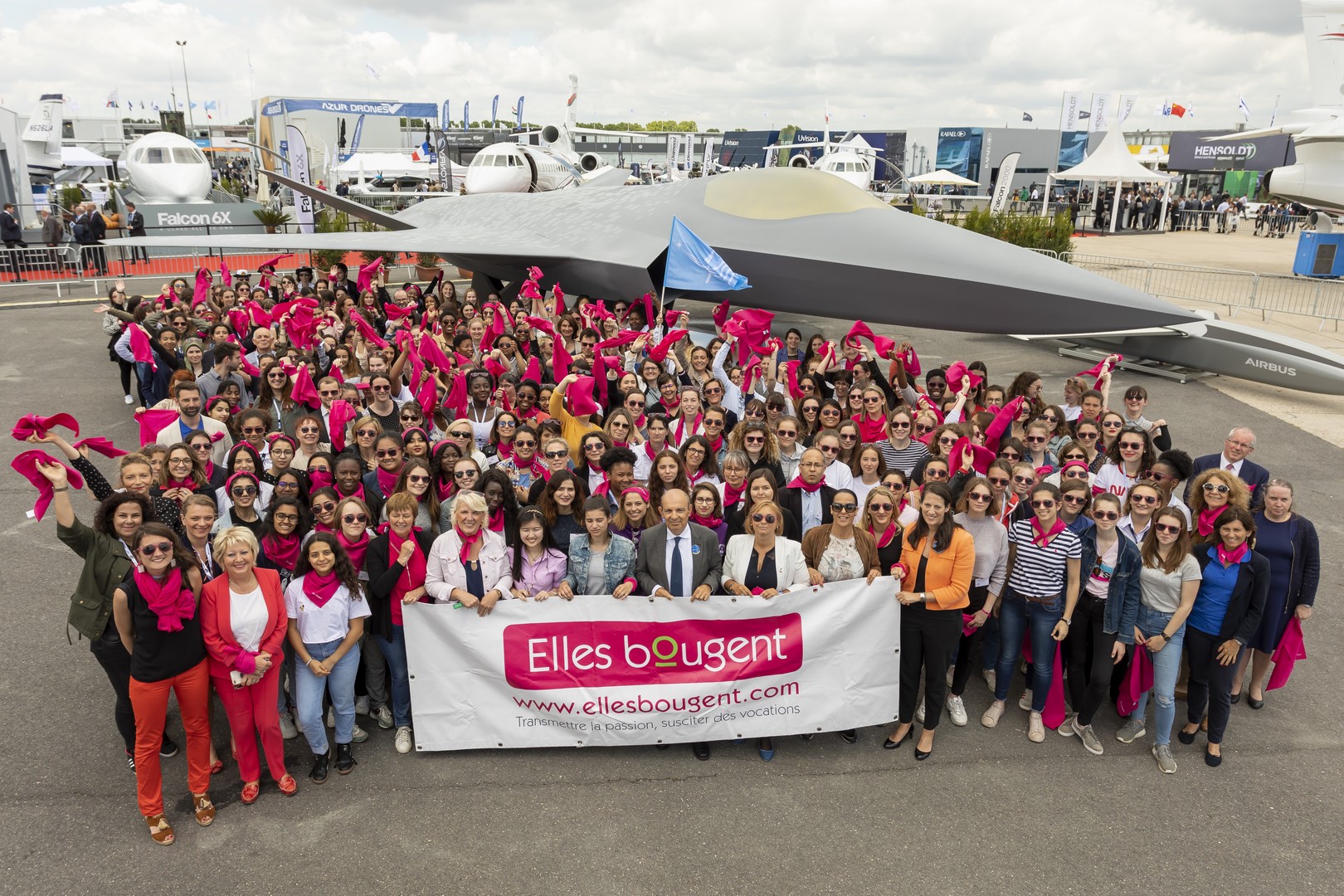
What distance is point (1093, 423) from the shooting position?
6.70m

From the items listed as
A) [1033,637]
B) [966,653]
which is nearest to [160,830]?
[966,653]

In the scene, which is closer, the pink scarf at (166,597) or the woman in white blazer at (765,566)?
the pink scarf at (166,597)

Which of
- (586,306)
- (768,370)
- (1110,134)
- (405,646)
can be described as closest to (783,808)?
(405,646)

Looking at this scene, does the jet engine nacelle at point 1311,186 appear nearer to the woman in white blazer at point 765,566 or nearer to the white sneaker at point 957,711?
the white sneaker at point 957,711

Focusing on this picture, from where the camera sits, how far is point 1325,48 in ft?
80.7

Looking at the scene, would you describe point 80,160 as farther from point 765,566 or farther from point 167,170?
point 765,566

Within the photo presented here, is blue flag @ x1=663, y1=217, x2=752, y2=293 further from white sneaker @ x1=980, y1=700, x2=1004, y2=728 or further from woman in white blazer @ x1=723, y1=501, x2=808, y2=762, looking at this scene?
white sneaker @ x1=980, y1=700, x2=1004, y2=728

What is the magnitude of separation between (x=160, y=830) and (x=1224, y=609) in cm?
609

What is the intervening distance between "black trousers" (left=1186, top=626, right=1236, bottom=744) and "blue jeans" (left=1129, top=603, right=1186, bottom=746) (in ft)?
0.28

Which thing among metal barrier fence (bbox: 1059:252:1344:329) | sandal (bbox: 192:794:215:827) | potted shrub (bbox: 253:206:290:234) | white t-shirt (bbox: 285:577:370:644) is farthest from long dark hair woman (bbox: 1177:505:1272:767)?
potted shrub (bbox: 253:206:290:234)

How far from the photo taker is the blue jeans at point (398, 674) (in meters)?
4.96

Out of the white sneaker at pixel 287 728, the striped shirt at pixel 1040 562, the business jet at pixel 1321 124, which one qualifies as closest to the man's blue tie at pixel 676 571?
the striped shirt at pixel 1040 562

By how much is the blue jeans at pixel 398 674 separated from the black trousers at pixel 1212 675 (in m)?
4.81

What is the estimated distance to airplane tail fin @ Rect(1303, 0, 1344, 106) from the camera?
23.9 metres
